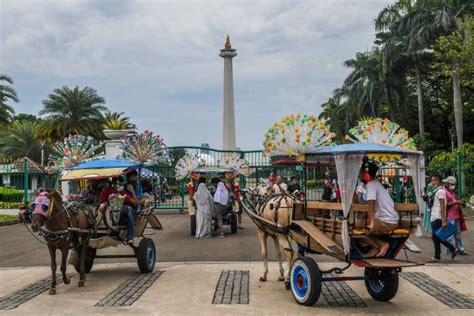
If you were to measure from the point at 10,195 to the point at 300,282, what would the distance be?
21439 millimetres

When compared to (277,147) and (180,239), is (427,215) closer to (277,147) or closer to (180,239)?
(180,239)

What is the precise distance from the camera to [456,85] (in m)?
31.8

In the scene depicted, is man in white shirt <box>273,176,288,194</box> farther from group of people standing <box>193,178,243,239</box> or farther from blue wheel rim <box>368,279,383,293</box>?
blue wheel rim <box>368,279,383,293</box>

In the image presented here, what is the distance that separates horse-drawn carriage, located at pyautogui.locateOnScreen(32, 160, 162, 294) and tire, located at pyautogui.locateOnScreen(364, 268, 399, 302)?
14.2 ft

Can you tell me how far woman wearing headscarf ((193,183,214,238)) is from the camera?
15.3 meters

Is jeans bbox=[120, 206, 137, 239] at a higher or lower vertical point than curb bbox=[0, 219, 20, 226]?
higher

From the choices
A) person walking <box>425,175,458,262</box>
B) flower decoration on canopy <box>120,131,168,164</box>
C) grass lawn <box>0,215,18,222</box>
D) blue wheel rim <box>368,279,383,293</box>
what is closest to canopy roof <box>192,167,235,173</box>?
flower decoration on canopy <box>120,131,168,164</box>

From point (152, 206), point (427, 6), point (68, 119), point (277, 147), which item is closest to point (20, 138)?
point (68, 119)

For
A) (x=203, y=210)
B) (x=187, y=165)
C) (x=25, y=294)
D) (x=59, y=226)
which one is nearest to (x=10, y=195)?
(x=187, y=165)

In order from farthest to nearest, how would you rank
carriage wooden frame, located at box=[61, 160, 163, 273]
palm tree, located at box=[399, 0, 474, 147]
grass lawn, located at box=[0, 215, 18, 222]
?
palm tree, located at box=[399, 0, 474, 147] < grass lawn, located at box=[0, 215, 18, 222] < carriage wooden frame, located at box=[61, 160, 163, 273]

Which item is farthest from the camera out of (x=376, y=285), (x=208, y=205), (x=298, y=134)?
(x=208, y=205)

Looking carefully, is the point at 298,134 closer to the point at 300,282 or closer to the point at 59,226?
the point at 300,282

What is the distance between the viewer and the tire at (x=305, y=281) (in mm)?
7277

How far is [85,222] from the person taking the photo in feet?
30.8
